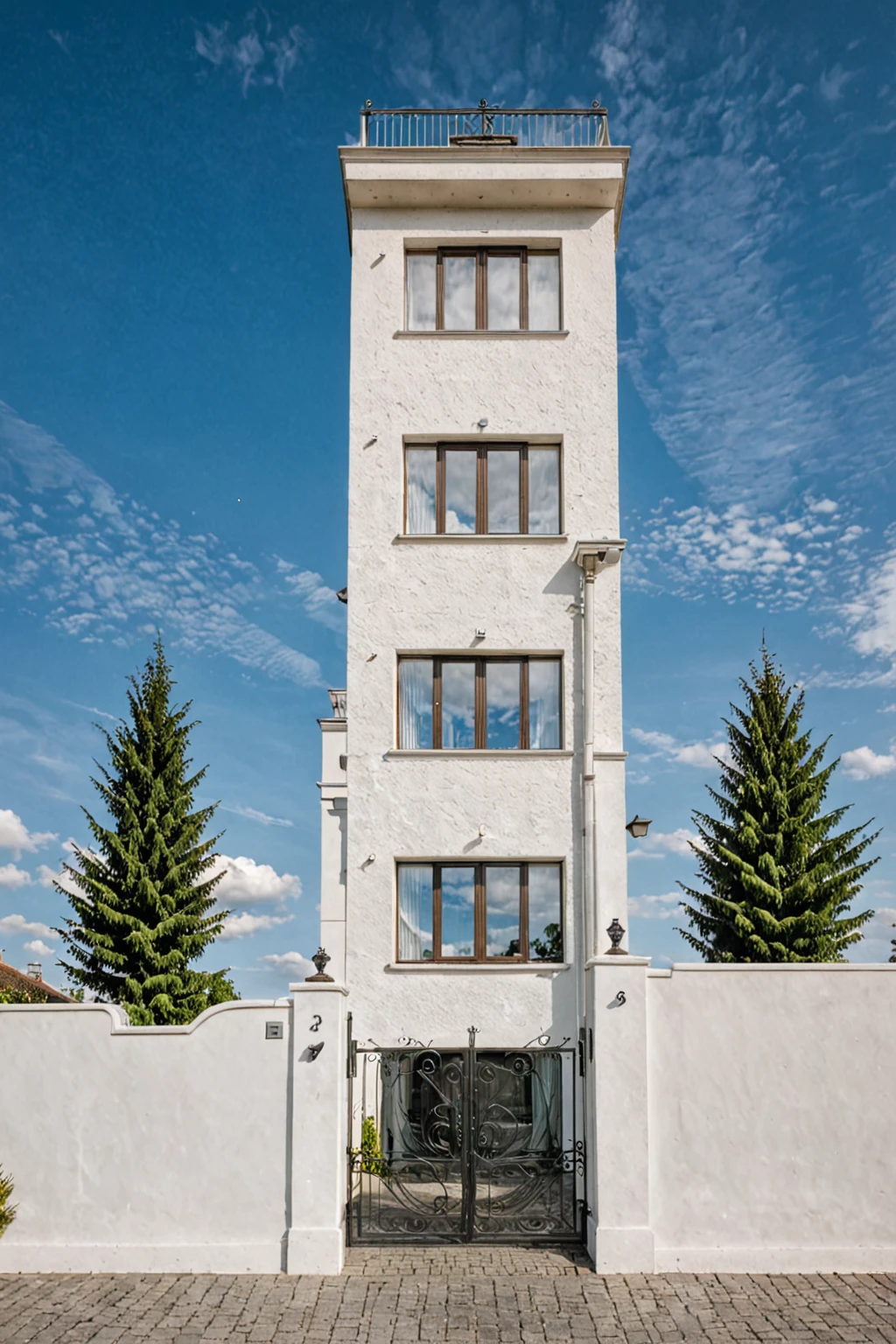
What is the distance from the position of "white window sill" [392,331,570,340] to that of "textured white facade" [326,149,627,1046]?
32 mm

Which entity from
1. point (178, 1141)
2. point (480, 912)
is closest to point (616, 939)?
point (178, 1141)

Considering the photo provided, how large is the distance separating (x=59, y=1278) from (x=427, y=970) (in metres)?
6.77

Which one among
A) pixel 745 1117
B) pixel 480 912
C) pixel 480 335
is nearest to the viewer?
pixel 745 1117

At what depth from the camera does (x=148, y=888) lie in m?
24.1

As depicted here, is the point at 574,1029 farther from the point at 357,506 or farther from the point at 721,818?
the point at 721,818

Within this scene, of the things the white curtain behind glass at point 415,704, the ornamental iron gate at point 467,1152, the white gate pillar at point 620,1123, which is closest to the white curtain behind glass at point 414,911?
the ornamental iron gate at point 467,1152

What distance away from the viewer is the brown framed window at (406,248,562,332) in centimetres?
1880

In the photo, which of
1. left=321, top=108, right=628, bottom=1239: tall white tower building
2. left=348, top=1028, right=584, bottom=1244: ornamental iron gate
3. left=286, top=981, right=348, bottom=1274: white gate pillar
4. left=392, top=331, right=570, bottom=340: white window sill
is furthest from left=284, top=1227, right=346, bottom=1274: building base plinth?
left=392, top=331, right=570, bottom=340: white window sill

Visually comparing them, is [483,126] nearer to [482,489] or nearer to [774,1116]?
[482,489]

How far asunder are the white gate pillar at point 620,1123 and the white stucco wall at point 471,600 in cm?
529

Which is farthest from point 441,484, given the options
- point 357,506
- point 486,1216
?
point 486,1216

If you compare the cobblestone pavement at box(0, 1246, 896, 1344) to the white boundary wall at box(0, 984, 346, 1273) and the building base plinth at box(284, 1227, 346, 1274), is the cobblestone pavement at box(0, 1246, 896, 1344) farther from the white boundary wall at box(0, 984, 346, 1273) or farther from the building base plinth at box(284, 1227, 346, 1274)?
the white boundary wall at box(0, 984, 346, 1273)

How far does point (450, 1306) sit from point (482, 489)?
1170 centimetres

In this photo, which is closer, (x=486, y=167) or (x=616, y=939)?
(x=616, y=939)
